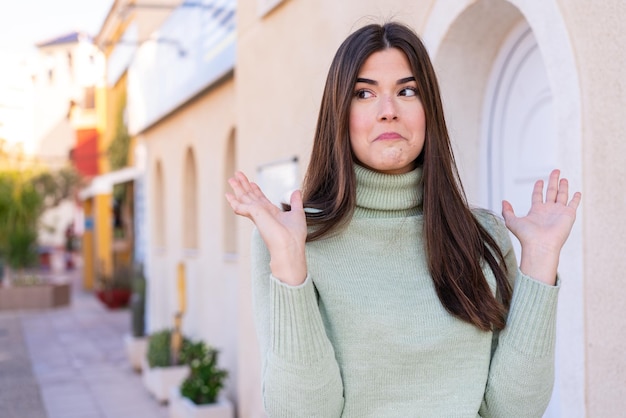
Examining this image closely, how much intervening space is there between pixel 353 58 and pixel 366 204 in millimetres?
327

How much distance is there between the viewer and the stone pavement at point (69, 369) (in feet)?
28.8

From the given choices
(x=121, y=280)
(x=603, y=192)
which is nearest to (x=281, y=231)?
(x=603, y=192)

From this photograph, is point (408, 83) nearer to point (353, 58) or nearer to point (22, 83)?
point (353, 58)

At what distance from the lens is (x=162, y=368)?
28.8ft

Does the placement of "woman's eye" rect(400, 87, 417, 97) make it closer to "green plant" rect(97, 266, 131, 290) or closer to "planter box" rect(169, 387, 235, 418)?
"planter box" rect(169, 387, 235, 418)

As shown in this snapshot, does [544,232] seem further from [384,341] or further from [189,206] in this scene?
[189,206]

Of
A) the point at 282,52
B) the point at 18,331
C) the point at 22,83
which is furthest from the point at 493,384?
the point at 22,83

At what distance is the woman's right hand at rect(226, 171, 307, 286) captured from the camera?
5.34 feet

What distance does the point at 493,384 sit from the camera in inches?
69.4

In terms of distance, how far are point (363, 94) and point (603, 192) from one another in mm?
1298

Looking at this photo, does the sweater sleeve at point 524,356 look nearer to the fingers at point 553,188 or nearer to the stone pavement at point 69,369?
the fingers at point 553,188

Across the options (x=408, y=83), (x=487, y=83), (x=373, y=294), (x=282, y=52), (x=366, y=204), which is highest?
(x=282, y=52)

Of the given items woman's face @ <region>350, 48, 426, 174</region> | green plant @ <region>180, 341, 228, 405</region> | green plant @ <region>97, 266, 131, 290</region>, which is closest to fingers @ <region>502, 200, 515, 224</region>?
woman's face @ <region>350, 48, 426, 174</region>

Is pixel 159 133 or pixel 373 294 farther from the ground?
pixel 159 133
